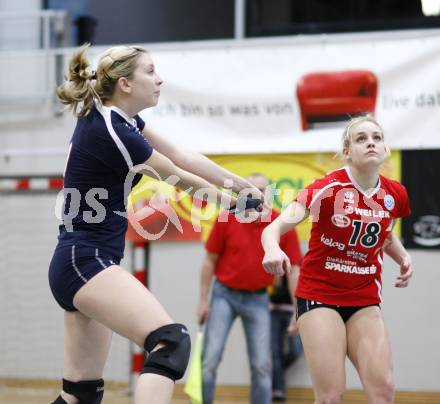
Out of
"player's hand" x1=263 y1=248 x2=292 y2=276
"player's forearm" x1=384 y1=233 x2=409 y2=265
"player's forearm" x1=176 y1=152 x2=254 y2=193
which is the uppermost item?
"player's forearm" x1=176 y1=152 x2=254 y2=193

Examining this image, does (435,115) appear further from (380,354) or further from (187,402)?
(380,354)

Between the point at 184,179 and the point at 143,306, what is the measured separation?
62cm

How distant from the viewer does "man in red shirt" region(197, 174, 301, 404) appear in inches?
257

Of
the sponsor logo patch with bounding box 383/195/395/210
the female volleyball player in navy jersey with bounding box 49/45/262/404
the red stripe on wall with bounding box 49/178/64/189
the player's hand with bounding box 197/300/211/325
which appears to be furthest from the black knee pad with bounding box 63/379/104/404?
the red stripe on wall with bounding box 49/178/64/189

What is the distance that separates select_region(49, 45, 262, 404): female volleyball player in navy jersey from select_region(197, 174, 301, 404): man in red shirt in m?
2.72

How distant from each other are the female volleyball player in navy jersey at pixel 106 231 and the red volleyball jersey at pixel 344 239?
61 centimetres

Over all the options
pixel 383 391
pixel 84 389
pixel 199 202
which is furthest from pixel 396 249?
pixel 199 202

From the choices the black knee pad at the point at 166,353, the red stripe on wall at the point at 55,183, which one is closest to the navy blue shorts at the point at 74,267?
the black knee pad at the point at 166,353

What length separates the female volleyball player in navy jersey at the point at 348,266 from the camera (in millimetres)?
4082

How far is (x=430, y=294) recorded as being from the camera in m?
7.81

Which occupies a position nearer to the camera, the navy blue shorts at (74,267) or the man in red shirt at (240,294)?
the navy blue shorts at (74,267)

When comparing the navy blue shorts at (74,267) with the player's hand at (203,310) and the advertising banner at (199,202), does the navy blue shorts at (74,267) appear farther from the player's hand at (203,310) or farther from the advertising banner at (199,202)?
the advertising banner at (199,202)

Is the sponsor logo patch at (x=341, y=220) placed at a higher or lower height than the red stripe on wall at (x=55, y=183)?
higher

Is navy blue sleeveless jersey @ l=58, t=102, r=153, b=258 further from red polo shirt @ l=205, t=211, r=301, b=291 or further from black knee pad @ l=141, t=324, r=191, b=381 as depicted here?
red polo shirt @ l=205, t=211, r=301, b=291
